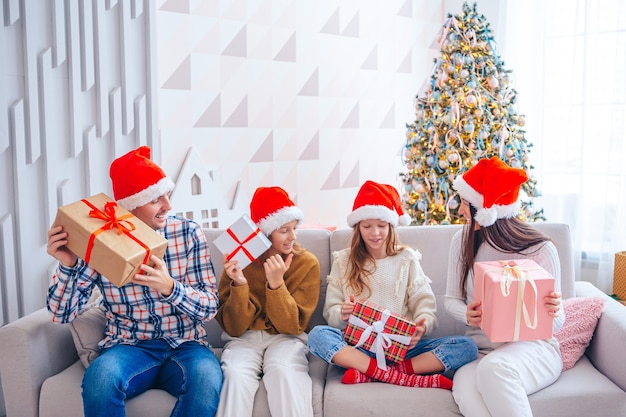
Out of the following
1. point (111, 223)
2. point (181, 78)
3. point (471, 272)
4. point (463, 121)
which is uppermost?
point (181, 78)

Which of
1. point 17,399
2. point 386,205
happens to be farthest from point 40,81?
point 386,205

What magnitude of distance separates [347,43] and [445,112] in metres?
1.25

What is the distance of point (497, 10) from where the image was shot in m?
4.47

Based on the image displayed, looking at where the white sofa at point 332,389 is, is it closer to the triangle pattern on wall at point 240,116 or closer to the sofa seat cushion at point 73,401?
the sofa seat cushion at point 73,401

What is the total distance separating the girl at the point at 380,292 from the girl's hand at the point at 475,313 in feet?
0.37

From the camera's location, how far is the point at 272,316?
2.45m

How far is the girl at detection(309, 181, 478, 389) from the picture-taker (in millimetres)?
2303

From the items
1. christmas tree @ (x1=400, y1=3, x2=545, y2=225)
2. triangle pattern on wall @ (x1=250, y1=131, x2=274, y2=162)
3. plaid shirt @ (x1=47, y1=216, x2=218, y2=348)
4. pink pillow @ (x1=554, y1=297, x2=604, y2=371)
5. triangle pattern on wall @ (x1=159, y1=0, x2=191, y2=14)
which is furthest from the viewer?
triangle pattern on wall @ (x1=250, y1=131, x2=274, y2=162)

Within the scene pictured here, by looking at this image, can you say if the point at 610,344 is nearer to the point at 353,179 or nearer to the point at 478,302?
the point at 478,302

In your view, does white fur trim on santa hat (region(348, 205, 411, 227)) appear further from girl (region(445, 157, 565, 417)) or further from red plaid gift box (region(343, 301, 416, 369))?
red plaid gift box (region(343, 301, 416, 369))

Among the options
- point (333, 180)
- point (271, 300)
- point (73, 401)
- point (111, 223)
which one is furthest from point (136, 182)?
point (333, 180)

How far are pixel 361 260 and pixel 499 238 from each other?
536 millimetres

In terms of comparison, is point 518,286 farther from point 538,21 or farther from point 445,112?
point 538,21

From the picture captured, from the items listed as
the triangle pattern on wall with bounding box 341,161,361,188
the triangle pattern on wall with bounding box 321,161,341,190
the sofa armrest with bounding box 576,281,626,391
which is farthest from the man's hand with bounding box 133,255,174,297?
the triangle pattern on wall with bounding box 341,161,361,188
